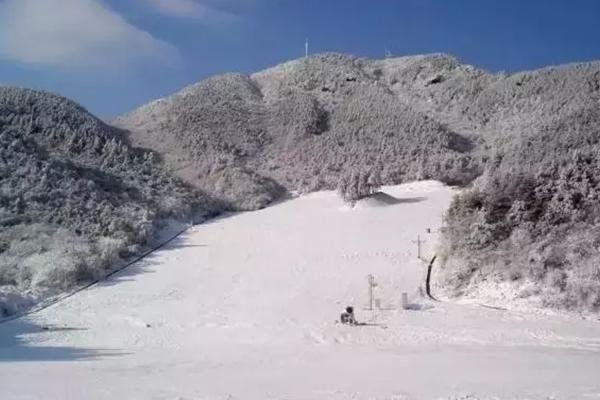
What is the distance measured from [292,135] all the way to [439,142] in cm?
818

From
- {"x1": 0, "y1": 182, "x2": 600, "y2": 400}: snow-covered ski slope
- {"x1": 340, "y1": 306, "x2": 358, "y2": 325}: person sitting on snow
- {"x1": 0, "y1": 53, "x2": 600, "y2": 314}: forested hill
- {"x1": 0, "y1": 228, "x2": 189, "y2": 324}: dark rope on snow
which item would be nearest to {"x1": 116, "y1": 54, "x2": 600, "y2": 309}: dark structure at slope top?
{"x1": 0, "y1": 53, "x2": 600, "y2": 314}: forested hill

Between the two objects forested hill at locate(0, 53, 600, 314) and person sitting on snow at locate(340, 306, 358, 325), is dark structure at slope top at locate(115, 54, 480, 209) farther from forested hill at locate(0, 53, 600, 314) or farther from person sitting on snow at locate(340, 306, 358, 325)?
person sitting on snow at locate(340, 306, 358, 325)

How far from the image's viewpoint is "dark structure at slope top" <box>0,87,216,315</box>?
17.5 m

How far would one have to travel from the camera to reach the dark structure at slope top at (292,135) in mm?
29531

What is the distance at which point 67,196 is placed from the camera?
22297 mm

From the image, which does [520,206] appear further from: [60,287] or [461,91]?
[461,91]

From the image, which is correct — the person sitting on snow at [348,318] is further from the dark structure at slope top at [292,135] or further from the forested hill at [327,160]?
the dark structure at slope top at [292,135]

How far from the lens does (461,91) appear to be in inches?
1715

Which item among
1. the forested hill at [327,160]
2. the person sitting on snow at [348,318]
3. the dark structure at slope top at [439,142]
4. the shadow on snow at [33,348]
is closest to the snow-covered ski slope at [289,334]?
the shadow on snow at [33,348]

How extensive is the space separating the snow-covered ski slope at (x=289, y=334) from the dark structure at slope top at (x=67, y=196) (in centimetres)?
116

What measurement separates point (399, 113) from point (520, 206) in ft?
76.2

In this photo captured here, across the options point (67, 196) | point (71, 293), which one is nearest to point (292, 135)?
point (67, 196)

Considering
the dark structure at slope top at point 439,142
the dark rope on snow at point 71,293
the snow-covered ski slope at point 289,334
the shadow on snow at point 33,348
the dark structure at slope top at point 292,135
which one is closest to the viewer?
the snow-covered ski slope at point 289,334

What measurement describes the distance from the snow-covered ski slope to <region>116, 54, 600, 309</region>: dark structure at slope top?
1920 millimetres
